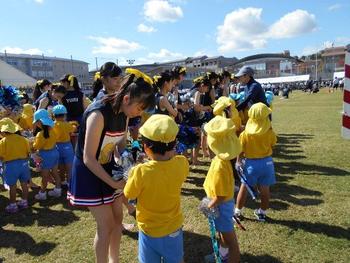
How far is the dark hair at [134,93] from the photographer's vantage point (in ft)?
9.23

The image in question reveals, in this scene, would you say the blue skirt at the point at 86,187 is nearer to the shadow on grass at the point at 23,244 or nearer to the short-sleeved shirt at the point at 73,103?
the shadow on grass at the point at 23,244

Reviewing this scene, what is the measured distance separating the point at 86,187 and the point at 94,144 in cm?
40

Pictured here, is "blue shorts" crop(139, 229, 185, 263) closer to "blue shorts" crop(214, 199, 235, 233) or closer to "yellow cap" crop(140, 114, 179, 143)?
"blue shorts" crop(214, 199, 235, 233)

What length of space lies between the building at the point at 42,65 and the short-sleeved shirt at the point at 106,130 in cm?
8281

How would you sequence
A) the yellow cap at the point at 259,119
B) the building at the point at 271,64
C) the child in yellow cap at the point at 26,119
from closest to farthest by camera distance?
the yellow cap at the point at 259,119 < the child in yellow cap at the point at 26,119 < the building at the point at 271,64

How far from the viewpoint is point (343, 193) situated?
19.0 feet

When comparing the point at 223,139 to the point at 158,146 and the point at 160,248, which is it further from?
the point at 160,248

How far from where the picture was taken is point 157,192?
2.73 metres

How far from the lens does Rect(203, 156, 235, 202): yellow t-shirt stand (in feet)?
11.1

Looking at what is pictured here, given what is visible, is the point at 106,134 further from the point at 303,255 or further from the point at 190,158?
the point at 190,158

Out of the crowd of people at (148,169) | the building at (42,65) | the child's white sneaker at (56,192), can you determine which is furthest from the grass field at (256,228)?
the building at (42,65)

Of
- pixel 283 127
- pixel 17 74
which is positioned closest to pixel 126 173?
pixel 283 127

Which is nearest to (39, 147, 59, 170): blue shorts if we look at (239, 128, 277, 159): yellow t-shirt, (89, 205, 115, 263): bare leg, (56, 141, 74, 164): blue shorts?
(56, 141, 74, 164): blue shorts

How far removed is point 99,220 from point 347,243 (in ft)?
9.15
